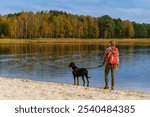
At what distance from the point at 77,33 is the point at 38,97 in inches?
5686

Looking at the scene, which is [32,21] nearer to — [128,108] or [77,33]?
[77,33]

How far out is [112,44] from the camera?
57.6ft

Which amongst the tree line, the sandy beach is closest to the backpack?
the sandy beach

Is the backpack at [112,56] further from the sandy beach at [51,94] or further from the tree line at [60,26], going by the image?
the tree line at [60,26]

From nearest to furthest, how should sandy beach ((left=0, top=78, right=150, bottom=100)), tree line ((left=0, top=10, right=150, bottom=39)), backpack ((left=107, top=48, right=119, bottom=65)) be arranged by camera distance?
sandy beach ((left=0, top=78, right=150, bottom=100)) < backpack ((left=107, top=48, right=119, bottom=65)) < tree line ((left=0, top=10, right=150, bottom=39))

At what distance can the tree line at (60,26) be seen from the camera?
14338cm

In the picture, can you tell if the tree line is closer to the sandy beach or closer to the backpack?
the backpack

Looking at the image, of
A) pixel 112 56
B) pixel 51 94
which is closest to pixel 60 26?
pixel 112 56

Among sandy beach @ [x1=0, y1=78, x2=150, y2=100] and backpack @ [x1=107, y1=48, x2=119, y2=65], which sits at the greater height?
backpack @ [x1=107, y1=48, x2=119, y2=65]

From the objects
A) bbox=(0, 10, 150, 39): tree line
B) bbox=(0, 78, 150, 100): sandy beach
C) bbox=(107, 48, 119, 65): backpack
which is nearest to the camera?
bbox=(0, 78, 150, 100): sandy beach

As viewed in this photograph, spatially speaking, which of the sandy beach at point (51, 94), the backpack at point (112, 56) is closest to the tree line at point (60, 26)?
the backpack at point (112, 56)

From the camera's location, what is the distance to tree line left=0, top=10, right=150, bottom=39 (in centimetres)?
14338

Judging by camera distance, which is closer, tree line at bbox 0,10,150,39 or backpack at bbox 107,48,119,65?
backpack at bbox 107,48,119,65

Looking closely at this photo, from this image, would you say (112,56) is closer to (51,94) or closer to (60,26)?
(51,94)
